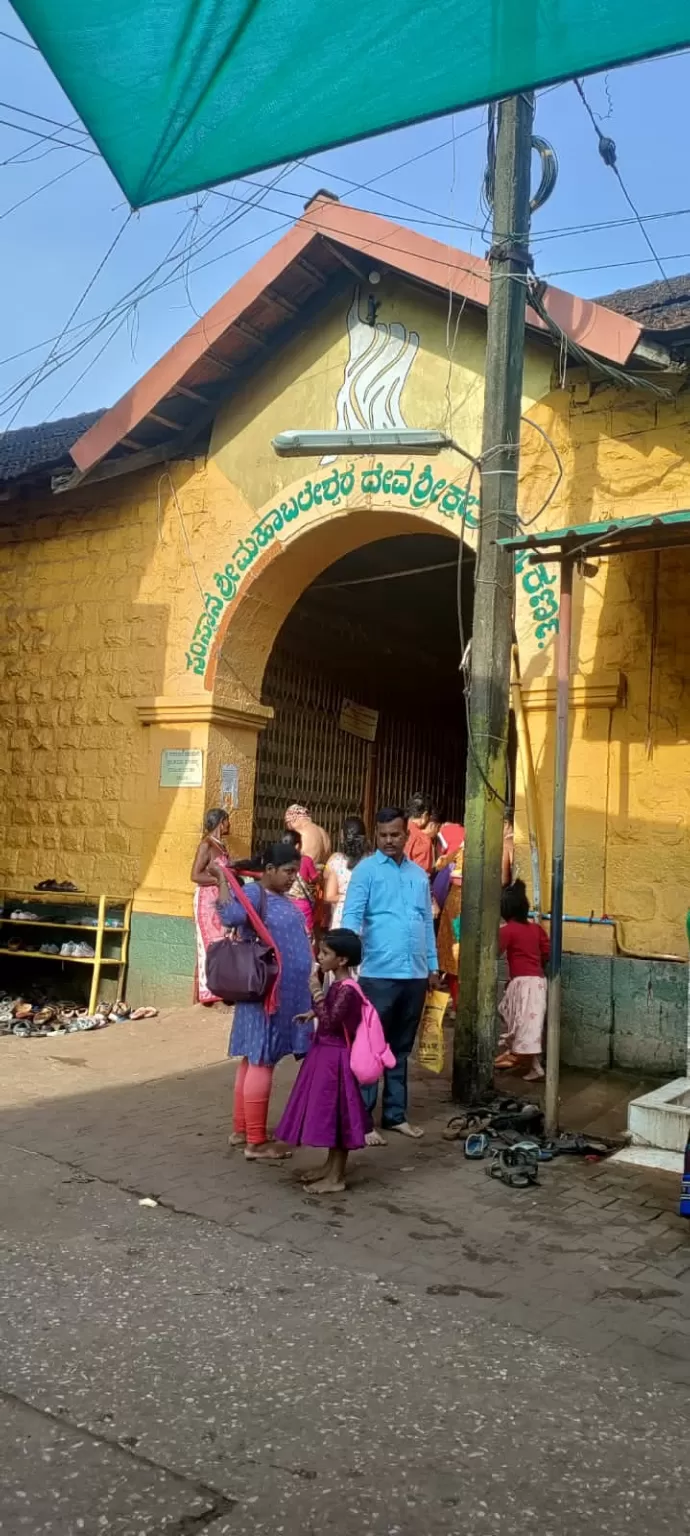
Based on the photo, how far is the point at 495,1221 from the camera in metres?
4.52

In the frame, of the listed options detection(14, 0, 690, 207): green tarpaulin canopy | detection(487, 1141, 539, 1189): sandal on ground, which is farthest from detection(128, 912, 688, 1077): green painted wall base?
detection(14, 0, 690, 207): green tarpaulin canopy

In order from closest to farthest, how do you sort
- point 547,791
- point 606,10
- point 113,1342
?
A: point 606,10, point 113,1342, point 547,791

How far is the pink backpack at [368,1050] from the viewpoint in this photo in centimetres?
469

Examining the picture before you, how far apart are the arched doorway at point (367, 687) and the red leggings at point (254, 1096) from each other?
193 inches

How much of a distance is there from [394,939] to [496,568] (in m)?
2.11

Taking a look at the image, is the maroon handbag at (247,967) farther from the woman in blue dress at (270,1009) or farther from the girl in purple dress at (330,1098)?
the girl in purple dress at (330,1098)

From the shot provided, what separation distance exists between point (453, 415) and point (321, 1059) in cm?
478

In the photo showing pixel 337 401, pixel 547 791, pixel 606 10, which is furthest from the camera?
pixel 337 401

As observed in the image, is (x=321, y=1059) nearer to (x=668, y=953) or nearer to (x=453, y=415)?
(x=668, y=953)

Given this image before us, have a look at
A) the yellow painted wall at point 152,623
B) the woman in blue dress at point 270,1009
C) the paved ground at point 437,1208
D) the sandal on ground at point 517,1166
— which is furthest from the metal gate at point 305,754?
the sandal on ground at point 517,1166

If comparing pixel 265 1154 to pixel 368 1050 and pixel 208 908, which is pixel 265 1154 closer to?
pixel 368 1050

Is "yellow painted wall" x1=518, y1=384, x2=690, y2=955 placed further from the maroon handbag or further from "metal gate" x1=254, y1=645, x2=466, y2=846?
"metal gate" x1=254, y1=645, x2=466, y2=846

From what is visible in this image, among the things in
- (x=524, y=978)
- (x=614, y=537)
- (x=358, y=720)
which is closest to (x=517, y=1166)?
(x=524, y=978)

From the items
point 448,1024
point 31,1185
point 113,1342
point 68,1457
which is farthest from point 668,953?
point 68,1457
